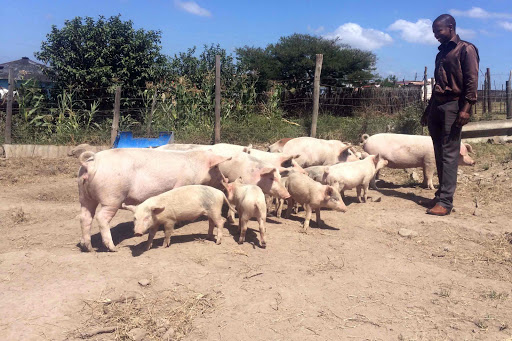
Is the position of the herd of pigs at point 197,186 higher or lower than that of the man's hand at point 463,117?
lower

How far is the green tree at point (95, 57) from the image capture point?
493 inches

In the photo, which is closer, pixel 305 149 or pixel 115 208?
pixel 115 208

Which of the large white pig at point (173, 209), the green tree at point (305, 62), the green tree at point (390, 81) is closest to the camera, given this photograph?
the large white pig at point (173, 209)

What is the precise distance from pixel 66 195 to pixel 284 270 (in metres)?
4.96

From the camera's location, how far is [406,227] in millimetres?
5684

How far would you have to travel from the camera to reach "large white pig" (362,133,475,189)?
790 centimetres

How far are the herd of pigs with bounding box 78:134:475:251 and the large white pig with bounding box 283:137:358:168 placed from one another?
713 mm

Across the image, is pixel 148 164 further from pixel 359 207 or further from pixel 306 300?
pixel 359 207

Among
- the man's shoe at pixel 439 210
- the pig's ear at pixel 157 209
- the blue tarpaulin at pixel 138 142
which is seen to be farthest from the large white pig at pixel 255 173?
the blue tarpaulin at pixel 138 142

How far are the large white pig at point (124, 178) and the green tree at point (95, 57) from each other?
7.86 meters

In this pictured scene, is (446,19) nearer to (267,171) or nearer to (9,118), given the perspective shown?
(267,171)

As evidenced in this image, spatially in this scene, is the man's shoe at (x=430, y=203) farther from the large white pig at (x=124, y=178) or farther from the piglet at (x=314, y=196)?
the large white pig at (x=124, y=178)

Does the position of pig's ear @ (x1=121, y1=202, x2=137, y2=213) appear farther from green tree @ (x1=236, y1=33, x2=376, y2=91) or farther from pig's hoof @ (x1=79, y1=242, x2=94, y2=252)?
green tree @ (x1=236, y1=33, x2=376, y2=91)

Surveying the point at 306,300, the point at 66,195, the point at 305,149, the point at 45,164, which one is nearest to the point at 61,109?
the point at 45,164
